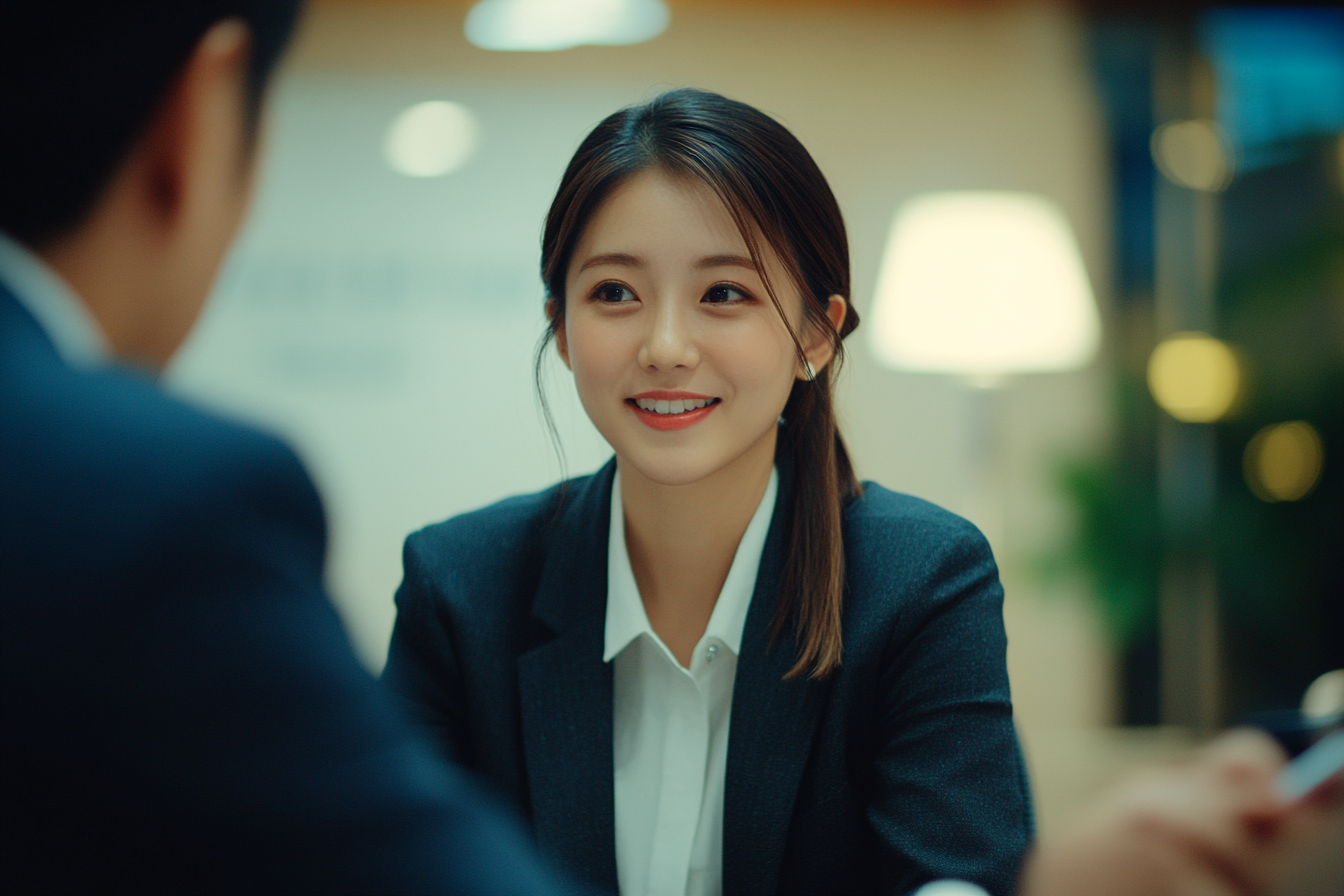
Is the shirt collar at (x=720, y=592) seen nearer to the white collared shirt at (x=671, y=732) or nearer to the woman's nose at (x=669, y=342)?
the white collared shirt at (x=671, y=732)

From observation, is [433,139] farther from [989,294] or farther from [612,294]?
[612,294]

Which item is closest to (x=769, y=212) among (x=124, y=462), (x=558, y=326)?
(x=558, y=326)

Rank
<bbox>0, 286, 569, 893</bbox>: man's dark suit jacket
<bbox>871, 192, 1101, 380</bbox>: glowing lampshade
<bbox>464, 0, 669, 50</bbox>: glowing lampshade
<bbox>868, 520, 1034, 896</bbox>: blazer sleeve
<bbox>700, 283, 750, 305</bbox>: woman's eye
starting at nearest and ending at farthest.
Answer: <bbox>0, 286, 569, 893</bbox>: man's dark suit jacket → <bbox>868, 520, 1034, 896</bbox>: blazer sleeve → <bbox>700, 283, 750, 305</bbox>: woman's eye → <bbox>871, 192, 1101, 380</bbox>: glowing lampshade → <bbox>464, 0, 669, 50</bbox>: glowing lampshade

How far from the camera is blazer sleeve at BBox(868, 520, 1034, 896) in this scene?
988mm

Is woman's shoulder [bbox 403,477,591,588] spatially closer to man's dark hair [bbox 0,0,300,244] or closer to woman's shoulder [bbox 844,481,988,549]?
woman's shoulder [bbox 844,481,988,549]

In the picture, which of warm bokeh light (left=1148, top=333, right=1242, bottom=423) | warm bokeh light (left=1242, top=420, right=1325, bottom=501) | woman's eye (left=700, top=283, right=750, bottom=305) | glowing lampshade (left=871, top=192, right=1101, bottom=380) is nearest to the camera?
woman's eye (left=700, top=283, right=750, bottom=305)

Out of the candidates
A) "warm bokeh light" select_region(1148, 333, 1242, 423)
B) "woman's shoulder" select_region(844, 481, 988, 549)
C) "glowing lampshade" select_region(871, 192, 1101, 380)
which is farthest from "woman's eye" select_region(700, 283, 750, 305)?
"warm bokeh light" select_region(1148, 333, 1242, 423)

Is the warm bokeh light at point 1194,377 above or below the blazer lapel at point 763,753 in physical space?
above

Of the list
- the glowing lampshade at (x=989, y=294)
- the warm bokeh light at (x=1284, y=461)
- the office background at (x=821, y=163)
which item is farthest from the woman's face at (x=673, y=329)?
the warm bokeh light at (x=1284, y=461)

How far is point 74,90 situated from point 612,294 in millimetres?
654

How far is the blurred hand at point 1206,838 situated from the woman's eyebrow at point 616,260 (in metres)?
0.68

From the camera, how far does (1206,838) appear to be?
563 millimetres

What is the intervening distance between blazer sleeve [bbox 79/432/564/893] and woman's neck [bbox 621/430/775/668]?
75cm

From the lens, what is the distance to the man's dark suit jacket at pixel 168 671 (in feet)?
1.41
